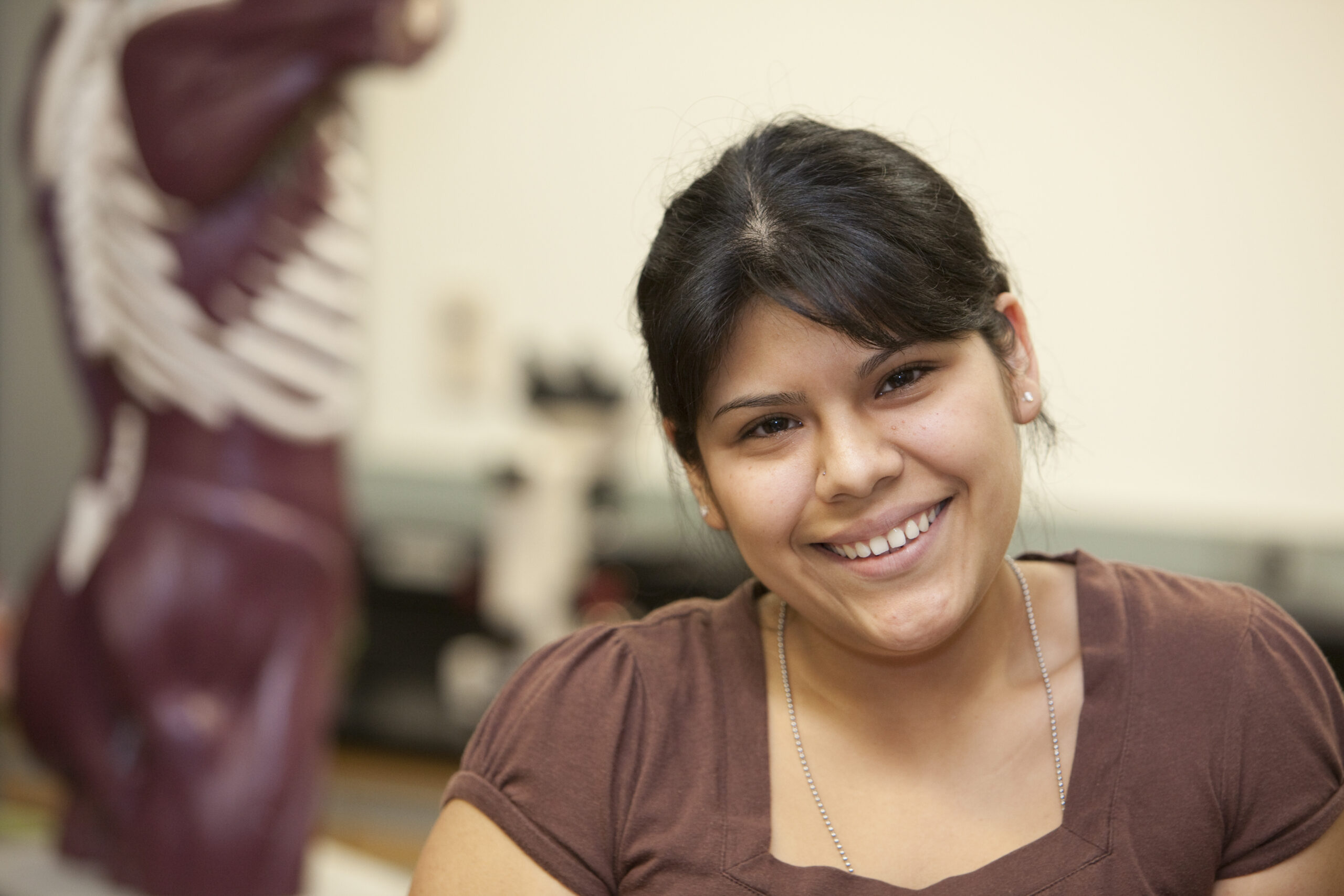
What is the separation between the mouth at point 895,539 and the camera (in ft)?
3.34

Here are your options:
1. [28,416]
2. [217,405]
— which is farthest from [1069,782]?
[28,416]

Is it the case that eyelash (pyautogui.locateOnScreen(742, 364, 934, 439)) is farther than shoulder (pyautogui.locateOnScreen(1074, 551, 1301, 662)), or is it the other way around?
shoulder (pyautogui.locateOnScreen(1074, 551, 1301, 662))

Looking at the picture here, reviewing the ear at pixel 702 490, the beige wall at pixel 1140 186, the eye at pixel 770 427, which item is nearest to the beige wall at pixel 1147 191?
the beige wall at pixel 1140 186

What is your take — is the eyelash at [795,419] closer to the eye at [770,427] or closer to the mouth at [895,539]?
the eye at [770,427]

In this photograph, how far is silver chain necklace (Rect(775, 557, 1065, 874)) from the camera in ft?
3.54

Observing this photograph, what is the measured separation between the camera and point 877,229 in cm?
98

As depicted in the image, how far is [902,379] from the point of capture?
1.01 m

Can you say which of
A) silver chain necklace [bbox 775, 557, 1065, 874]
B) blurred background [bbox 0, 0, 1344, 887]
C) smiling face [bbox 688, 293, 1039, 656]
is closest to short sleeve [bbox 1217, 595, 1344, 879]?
silver chain necklace [bbox 775, 557, 1065, 874]

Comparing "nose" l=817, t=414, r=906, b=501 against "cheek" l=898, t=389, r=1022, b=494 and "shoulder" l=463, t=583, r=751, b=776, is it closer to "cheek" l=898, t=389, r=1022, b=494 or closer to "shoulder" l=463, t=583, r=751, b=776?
"cheek" l=898, t=389, r=1022, b=494

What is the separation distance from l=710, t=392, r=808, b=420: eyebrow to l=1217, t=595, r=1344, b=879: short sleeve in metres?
0.48

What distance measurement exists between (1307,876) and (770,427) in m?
0.59

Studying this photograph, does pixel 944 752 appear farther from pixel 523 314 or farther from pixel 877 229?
pixel 523 314

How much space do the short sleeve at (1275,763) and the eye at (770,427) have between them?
469mm

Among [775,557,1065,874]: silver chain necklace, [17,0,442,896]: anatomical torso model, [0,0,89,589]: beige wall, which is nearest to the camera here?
[775,557,1065,874]: silver chain necklace
